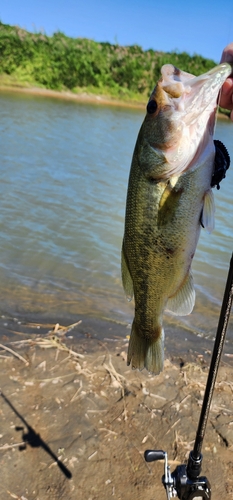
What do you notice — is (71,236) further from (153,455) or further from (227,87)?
(227,87)

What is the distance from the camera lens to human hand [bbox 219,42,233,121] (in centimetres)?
180

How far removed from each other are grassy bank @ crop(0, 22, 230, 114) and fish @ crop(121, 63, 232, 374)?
30180 mm

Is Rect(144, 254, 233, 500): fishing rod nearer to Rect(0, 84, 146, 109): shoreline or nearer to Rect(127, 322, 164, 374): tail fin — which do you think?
Rect(127, 322, 164, 374): tail fin

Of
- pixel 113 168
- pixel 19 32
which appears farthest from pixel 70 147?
pixel 19 32

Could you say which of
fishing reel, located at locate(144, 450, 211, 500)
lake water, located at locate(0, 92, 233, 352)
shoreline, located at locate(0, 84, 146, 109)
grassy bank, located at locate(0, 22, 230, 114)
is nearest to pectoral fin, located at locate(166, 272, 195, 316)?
fishing reel, located at locate(144, 450, 211, 500)

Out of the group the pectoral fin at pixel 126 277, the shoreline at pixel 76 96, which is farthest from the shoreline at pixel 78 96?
the pectoral fin at pixel 126 277

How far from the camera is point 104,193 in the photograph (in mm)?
10656

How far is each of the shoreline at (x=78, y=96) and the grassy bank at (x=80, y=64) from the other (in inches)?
11.1

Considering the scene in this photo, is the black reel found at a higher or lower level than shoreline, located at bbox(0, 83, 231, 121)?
higher

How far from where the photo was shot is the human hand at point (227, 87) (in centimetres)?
180

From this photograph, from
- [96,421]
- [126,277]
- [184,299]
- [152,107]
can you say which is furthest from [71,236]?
[152,107]

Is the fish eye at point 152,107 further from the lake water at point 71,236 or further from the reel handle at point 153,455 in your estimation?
the lake water at point 71,236

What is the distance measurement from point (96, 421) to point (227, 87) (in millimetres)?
2606

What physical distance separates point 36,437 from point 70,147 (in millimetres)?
13210
